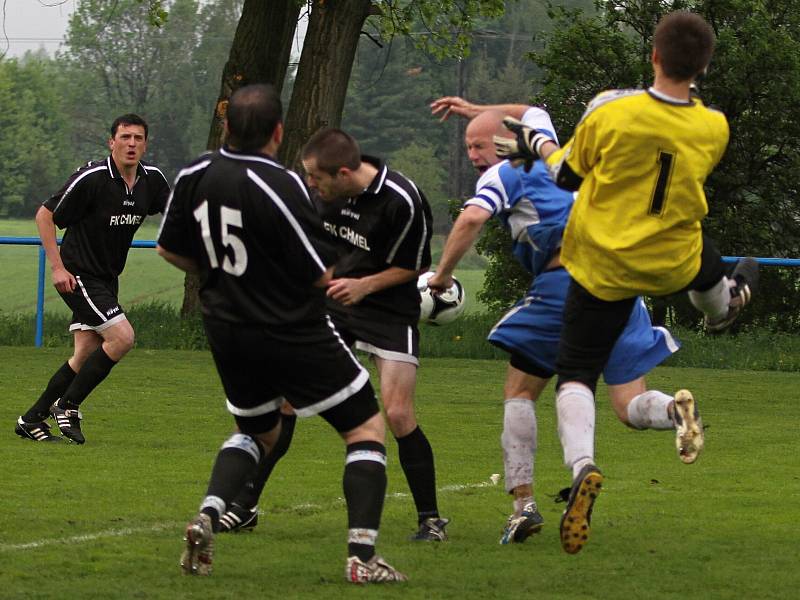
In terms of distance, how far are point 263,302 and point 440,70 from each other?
8448 cm

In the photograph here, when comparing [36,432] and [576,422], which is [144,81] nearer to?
[36,432]

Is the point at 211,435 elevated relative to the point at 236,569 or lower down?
lower down

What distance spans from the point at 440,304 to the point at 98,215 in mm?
3328

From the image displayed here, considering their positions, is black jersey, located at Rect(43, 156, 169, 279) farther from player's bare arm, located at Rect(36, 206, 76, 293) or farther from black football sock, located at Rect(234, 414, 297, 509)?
black football sock, located at Rect(234, 414, 297, 509)

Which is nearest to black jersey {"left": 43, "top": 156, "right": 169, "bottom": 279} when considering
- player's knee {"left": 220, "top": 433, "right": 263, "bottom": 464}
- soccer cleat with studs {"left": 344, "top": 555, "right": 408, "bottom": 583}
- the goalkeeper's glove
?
player's knee {"left": 220, "top": 433, "right": 263, "bottom": 464}

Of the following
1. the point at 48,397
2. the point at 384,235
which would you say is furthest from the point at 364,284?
the point at 48,397

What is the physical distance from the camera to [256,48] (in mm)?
20672

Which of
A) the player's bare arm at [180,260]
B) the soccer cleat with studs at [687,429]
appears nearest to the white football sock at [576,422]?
the soccer cleat with studs at [687,429]

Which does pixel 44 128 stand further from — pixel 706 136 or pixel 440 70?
pixel 706 136

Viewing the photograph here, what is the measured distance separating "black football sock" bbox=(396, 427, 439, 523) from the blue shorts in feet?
1.88

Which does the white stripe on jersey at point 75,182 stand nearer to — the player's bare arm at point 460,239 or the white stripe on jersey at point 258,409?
the player's bare arm at point 460,239

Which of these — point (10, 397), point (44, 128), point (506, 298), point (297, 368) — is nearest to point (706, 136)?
point (297, 368)

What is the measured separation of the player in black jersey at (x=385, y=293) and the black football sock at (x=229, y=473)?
81cm

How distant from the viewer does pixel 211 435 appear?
431 inches
